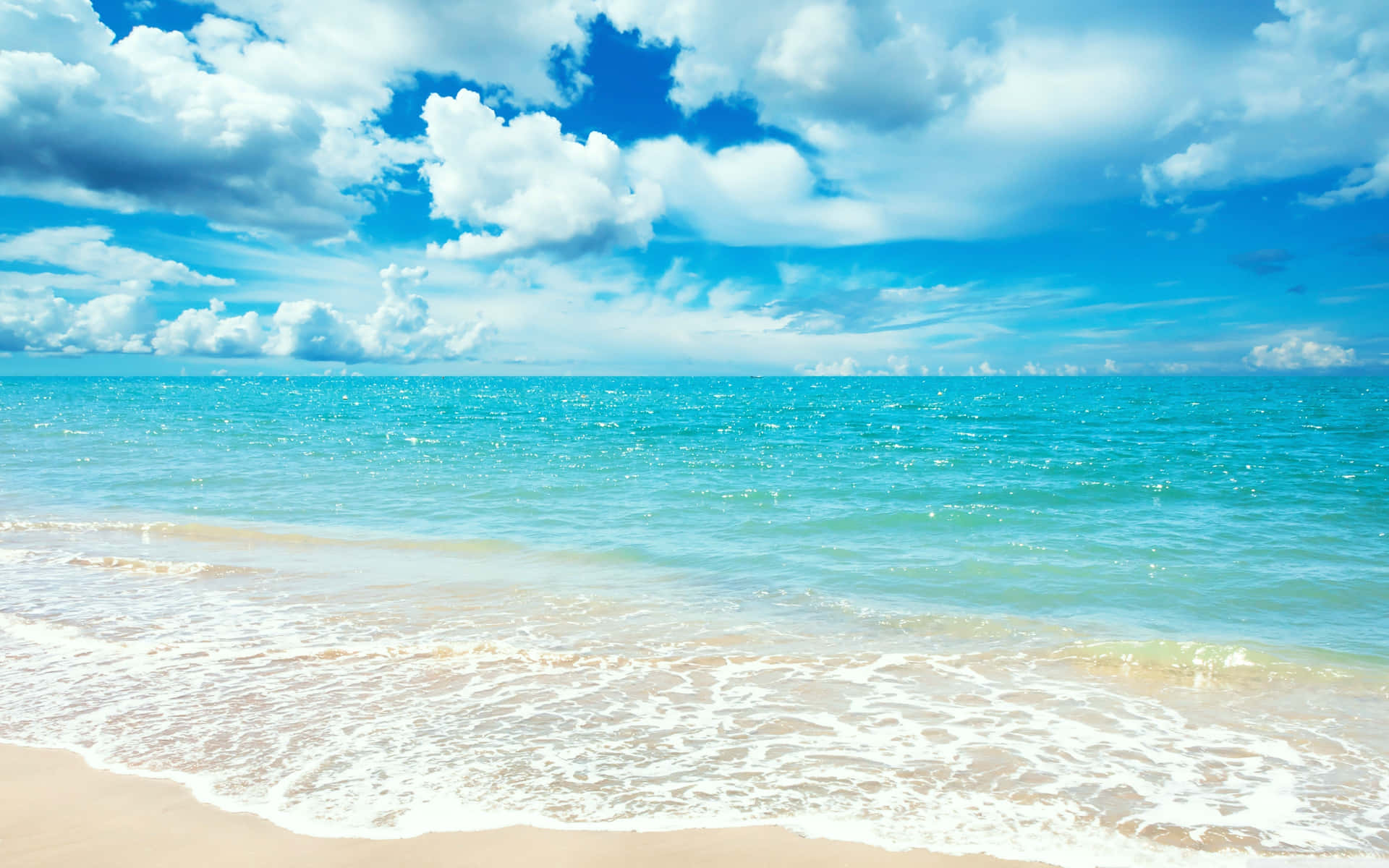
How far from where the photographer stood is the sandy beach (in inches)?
169

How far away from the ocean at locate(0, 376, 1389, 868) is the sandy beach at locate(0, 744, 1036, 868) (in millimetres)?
166

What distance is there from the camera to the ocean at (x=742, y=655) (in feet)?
16.4

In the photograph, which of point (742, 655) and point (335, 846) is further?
point (742, 655)

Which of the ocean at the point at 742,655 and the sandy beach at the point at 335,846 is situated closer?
the sandy beach at the point at 335,846

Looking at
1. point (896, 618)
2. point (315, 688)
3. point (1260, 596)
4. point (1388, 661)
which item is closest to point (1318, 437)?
point (1260, 596)

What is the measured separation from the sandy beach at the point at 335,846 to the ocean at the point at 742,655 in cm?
17

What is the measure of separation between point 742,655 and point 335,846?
460 centimetres

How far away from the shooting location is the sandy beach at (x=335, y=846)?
14.1ft

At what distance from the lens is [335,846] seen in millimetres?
4402

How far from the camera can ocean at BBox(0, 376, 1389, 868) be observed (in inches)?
197

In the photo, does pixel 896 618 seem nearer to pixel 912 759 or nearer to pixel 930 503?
pixel 912 759

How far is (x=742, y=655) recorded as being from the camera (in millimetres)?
8031

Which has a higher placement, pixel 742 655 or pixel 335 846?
pixel 335 846

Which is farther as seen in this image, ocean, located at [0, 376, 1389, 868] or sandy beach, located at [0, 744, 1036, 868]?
ocean, located at [0, 376, 1389, 868]
